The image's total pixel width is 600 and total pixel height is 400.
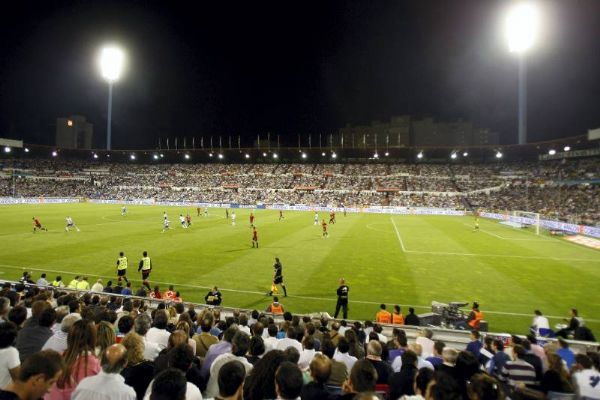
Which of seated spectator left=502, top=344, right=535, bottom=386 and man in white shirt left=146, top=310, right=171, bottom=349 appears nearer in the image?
seated spectator left=502, top=344, right=535, bottom=386

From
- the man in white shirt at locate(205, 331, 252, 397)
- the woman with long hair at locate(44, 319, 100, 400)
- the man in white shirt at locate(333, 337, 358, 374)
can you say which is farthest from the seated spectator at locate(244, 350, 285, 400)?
the man in white shirt at locate(333, 337, 358, 374)

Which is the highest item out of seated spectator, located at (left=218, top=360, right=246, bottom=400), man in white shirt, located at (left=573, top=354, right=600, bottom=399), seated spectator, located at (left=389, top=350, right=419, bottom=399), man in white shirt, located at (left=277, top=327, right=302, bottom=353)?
seated spectator, located at (left=218, top=360, right=246, bottom=400)

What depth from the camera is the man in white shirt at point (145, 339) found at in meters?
5.88

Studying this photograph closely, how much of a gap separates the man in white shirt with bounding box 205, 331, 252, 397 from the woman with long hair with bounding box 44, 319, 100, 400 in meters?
1.44

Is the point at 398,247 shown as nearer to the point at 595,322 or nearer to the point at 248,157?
the point at 595,322

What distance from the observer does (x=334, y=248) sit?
1058 inches

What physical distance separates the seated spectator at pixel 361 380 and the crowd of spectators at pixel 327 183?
58.0 meters

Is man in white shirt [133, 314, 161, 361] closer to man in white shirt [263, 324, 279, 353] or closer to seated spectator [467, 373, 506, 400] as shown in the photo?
man in white shirt [263, 324, 279, 353]

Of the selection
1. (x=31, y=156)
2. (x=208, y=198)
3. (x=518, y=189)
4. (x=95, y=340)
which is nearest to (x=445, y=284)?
(x=95, y=340)

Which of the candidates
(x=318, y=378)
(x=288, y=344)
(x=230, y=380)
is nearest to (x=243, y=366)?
(x=230, y=380)

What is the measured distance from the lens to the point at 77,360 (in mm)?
4352

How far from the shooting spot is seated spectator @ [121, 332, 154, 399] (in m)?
4.58

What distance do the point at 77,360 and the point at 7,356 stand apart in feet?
2.88

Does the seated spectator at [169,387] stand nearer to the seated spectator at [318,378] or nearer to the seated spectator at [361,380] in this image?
the seated spectator at [318,378]
